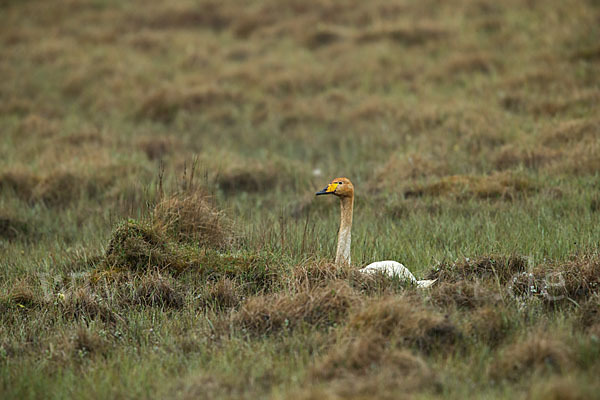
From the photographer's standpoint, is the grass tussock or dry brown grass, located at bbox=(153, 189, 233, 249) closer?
the grass tussock

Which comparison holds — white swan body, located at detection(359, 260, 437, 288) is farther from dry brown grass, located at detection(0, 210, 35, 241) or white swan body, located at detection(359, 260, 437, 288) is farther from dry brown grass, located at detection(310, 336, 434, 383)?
dry brown grass, located at detection(0, 210, 35, 241)

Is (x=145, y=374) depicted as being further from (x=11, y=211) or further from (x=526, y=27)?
(x=526, y=27)

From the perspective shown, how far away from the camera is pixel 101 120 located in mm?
12852

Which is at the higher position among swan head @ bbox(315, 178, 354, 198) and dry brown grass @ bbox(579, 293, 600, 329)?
swan head @ bbox(315, 178, 354, 198)

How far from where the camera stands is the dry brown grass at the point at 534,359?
3.79 metres

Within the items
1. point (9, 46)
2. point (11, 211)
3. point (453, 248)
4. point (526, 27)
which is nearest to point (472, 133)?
point (453, 248)

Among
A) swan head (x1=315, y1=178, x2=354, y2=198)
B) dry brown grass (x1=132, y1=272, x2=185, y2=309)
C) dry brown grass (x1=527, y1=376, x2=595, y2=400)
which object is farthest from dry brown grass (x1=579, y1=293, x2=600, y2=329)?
dry brown grass (x1=132, y1=272, x2=185, y2=309)

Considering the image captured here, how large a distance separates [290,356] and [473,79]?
382 inches

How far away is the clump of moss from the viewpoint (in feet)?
18.4

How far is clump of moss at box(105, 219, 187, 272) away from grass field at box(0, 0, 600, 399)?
2cm

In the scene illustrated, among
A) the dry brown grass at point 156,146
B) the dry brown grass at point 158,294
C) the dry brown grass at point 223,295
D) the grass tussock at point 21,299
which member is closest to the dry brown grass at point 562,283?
the dry brown grass at point 223,295

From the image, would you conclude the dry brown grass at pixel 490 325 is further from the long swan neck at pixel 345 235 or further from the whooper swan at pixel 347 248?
the long swan neck at pixel 345 235

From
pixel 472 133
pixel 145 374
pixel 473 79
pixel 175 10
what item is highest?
pixel 175 10

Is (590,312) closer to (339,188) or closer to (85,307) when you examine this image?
(339,188)
